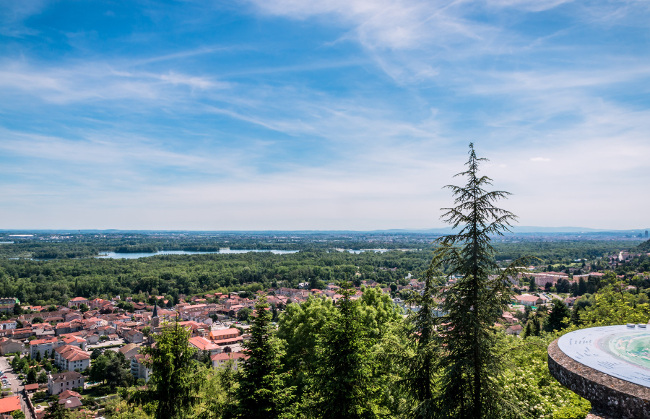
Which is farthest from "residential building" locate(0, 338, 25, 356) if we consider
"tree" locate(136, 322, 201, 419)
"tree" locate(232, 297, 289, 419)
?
"tree" locate(232, 297, 289, 419)

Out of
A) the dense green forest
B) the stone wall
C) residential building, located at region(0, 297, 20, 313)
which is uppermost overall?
the stone wall

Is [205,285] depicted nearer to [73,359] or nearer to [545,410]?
[73,359]

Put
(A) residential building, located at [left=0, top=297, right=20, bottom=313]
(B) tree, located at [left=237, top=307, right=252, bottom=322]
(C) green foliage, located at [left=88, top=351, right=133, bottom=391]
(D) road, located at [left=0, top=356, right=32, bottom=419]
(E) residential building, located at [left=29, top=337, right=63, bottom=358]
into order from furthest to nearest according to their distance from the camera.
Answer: (A) residential building, located at [left=0, top=297, right=20, bottom=313]
(B) tree, located at [left=237, top=307, right=252, bottom=322]
(E) residential building, located at [left=29, top=337, right=63, bottom=358]
(C) green foliage, located at [left=88, top=351, right=133, bottom=391]
(D) road, located at [left=0, top=356, right=32, bottom=419]

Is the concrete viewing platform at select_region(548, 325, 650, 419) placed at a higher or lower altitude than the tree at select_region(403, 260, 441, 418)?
lower

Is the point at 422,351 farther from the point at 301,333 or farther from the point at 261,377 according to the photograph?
the point at 301,333

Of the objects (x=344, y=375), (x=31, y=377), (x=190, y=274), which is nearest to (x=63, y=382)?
(x=31, y=377)

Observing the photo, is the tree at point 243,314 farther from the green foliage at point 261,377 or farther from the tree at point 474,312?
the tree at point 474,312

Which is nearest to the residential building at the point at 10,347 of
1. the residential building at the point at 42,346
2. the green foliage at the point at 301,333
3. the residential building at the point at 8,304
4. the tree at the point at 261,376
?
the residential building at the point at 42,346

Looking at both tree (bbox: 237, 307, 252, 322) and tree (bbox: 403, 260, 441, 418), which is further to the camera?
tree (bbox: 237, 307, 252, 322)

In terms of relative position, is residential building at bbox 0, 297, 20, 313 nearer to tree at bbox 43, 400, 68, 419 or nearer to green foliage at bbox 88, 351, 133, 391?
green foliage at bbox 88, 351, 133, 391

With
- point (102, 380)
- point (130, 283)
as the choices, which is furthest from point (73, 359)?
point (130, 283)
